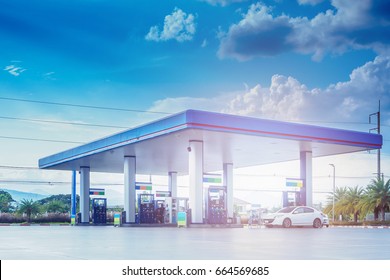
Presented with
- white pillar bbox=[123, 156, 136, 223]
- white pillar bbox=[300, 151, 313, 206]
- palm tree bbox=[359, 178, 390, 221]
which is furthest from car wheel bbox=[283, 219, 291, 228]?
palm tree bbox=[359, 178, 390, 221]

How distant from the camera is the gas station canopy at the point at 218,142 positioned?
26.8m

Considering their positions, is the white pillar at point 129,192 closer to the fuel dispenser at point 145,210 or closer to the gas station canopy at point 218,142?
the gas station canopy at point 218,142

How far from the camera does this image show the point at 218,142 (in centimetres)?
3122

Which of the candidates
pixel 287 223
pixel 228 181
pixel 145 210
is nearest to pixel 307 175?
pixel 287 223

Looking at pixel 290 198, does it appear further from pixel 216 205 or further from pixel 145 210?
pixel 145 210

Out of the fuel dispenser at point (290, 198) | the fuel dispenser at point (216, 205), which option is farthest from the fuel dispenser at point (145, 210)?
the fuel dispenser at point (290, 198)

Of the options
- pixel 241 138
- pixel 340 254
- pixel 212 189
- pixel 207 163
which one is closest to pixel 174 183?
pixel 207 163

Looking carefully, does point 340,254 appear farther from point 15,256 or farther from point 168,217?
point 168,217

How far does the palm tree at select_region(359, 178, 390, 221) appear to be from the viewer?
47.5 m

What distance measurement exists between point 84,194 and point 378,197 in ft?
78.2

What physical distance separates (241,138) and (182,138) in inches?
118

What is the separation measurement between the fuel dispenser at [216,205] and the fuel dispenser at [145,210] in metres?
7.01

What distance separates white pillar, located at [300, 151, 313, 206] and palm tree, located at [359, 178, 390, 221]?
16.1 metres

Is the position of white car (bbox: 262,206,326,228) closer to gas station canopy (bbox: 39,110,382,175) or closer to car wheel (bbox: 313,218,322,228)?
car wheel (bbox: 313,218,322,228)
